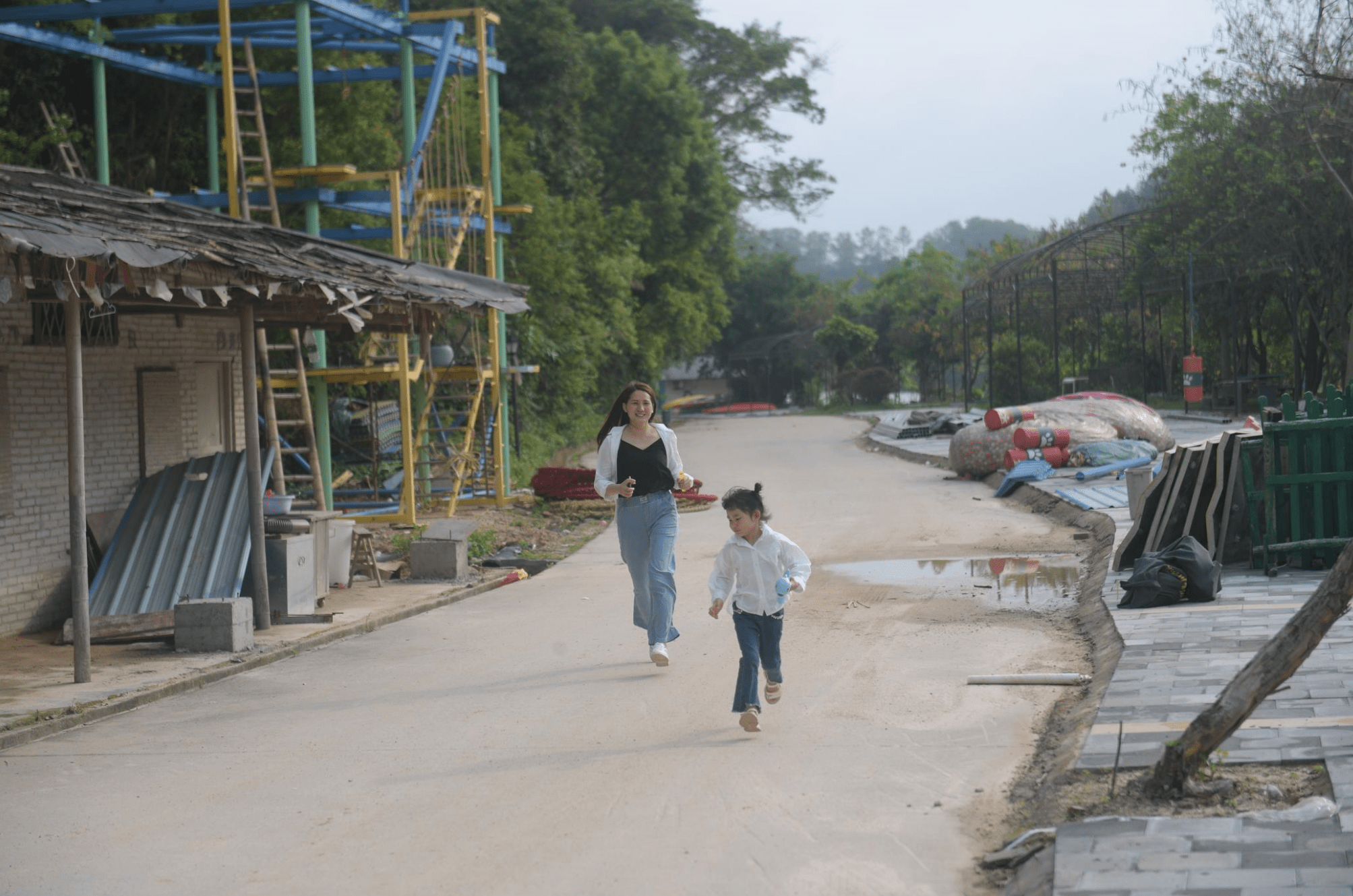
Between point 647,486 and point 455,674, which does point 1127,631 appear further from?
point 455,674

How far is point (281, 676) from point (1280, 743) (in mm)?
6216

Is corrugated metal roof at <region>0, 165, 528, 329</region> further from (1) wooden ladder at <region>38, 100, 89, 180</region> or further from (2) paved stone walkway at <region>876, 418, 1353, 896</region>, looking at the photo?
(1) wooden ladder at <region>38, 100, 89, 180</region>

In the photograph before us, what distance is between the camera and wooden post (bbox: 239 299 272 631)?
10898mm

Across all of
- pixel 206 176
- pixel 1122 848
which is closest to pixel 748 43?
pixel 206 176

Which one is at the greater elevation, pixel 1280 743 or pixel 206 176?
pixel 206 176

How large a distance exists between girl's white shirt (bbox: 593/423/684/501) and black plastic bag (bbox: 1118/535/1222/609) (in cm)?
362

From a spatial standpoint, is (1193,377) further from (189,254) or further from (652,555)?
(189,254)

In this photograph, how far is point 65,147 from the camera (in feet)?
64.3

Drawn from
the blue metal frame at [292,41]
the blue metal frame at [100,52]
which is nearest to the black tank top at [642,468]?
the blue metal frame at [292,41]

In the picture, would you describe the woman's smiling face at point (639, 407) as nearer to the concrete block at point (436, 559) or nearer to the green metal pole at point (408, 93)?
the concrete block at point (436, 559)

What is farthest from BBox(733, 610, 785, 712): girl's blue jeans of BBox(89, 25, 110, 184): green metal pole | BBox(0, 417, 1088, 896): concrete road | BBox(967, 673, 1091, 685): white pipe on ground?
BBox(89, 25, 110, 184): green metal pole

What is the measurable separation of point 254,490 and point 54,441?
2.16 metres

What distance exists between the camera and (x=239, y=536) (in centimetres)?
1163

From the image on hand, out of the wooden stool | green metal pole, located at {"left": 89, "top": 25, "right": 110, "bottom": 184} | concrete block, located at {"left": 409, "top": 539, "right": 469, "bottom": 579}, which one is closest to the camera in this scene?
the wooden stool
